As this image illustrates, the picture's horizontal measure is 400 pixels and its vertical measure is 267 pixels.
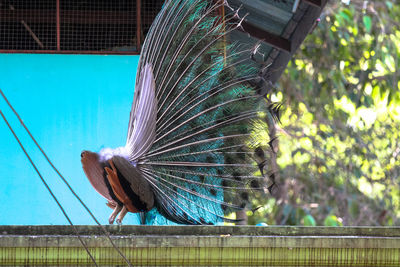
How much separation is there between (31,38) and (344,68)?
18.1 ft

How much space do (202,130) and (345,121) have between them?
19.4 feet

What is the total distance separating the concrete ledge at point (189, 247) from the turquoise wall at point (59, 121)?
2349 millimetres

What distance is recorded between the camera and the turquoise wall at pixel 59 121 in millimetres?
5480

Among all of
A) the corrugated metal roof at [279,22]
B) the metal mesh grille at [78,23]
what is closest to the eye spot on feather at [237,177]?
the corrugated metal roof at [279,22]

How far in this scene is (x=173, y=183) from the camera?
4684mm

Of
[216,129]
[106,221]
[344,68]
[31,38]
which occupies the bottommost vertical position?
[106,221]

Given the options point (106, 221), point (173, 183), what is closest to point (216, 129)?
point (173, 183)

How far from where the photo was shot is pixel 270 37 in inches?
239

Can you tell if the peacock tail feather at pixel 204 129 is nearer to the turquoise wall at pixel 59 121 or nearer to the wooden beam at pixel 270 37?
the turquoise wall at pixel 59 121

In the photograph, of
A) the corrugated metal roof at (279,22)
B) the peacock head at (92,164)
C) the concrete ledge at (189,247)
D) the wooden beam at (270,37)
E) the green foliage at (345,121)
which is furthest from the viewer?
the green foliage at (345,121)

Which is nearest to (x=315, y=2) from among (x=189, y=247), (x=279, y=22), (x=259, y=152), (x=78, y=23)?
(x=279, y=22)

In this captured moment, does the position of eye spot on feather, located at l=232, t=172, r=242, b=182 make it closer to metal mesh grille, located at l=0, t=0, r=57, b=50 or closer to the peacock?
the peacock

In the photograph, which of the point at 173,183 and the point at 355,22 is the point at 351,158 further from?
the point at 173,183

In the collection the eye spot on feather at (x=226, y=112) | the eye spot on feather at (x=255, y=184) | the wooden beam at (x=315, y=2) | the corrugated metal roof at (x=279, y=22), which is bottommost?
→ the eye spot on feather at (x=255, y=184)
